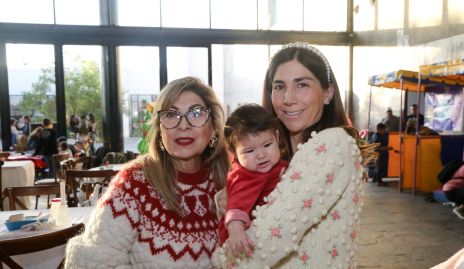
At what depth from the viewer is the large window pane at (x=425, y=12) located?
8.46 m

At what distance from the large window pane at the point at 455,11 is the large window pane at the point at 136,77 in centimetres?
673

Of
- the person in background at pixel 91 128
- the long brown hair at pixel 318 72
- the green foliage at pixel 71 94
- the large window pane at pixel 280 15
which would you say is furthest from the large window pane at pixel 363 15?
the long brown hair at pixel 318 72

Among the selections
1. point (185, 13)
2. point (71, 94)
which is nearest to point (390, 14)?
point (185, 13)

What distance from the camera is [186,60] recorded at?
10656mm

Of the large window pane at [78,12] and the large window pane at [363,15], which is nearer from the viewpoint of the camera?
the large window pane at [78,12]

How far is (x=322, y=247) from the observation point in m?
1.18

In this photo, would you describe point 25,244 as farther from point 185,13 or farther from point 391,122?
point 185,13

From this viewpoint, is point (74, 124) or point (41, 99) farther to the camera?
point (74, 124)

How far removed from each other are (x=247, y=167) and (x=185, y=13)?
33.3ft

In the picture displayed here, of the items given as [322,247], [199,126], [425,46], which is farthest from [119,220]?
[425,46]

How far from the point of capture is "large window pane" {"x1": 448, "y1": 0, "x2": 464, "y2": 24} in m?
7.75

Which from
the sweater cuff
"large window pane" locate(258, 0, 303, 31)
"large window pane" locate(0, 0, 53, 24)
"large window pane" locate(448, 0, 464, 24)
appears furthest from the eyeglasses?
"large window pane" locate(258, 0, 303, 31)

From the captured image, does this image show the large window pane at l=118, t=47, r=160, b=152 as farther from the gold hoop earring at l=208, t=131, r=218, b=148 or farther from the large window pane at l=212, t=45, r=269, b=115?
the gold hoop earring at l=208, t=131, r=218, b=148

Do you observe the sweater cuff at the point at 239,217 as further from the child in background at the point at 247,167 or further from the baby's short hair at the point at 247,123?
the baby's short hair at the point at 247,123
